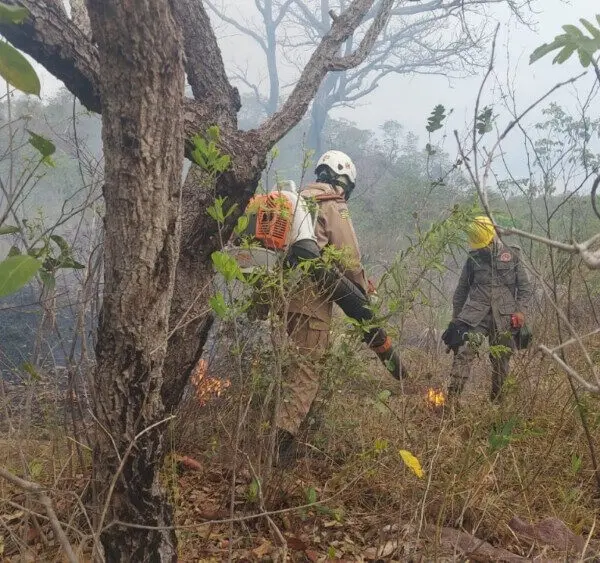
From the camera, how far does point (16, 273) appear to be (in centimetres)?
66

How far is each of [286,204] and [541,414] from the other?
6.33ft

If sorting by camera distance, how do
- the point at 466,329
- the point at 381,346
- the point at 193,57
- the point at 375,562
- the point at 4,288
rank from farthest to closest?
the point at 466,329
the point at 381,346
the point at 193,57
the point at 375,562
the point at 4,288

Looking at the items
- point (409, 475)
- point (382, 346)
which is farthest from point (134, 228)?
point (382, 346)

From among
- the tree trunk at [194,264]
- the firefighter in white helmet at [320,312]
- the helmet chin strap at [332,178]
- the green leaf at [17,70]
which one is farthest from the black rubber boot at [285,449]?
the green leaf at [17,70]

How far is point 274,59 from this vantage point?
22.5 meters

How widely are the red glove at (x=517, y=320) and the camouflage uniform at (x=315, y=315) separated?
1598mm

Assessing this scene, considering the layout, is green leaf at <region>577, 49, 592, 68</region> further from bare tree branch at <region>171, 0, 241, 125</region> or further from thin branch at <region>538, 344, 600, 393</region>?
bare tree branch at <region>171, 0, 241, 125</region>

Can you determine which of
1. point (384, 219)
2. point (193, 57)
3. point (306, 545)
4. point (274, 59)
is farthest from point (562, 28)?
point (274, 59)

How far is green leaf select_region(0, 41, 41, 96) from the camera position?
0.55m

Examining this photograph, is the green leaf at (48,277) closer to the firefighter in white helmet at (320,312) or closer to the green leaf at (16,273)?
the green leaf at (16,273)

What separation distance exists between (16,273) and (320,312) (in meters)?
2.19

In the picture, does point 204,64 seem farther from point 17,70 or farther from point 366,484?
point 366,484

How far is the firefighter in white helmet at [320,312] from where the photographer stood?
7.56 feet

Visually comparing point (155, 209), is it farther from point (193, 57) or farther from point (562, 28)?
point (193, 57)
